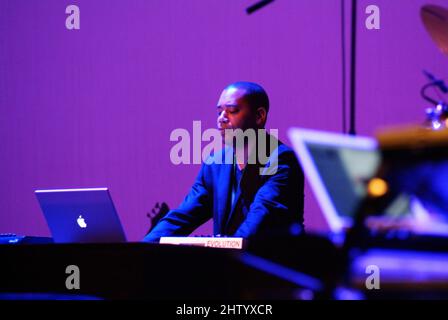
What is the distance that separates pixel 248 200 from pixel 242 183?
85 mm

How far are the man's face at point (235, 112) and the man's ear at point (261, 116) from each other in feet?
0.12

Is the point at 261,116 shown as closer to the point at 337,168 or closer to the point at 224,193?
the point at 224,193

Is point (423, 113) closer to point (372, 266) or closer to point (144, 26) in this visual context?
point (144, 26)

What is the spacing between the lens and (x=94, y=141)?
13.8 ft

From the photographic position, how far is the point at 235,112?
11.0 feet

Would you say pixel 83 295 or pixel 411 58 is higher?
pixel 411 58

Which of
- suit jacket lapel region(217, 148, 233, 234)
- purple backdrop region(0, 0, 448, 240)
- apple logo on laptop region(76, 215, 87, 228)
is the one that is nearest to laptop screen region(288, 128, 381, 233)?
apple logo on laptop region(76, 215, 87, 228)

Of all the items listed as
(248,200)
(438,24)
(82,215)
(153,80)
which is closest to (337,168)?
(438,24)

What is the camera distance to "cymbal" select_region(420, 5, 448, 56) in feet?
7.97

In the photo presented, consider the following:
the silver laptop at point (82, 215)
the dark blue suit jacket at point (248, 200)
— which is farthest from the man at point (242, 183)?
the silver laptop at point (82, 215)

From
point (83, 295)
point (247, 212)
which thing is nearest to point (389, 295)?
point (83, 295)

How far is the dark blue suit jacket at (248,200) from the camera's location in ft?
10.1

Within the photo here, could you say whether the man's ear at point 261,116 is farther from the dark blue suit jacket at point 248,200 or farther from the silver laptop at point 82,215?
the silver laptop at point 82,215
